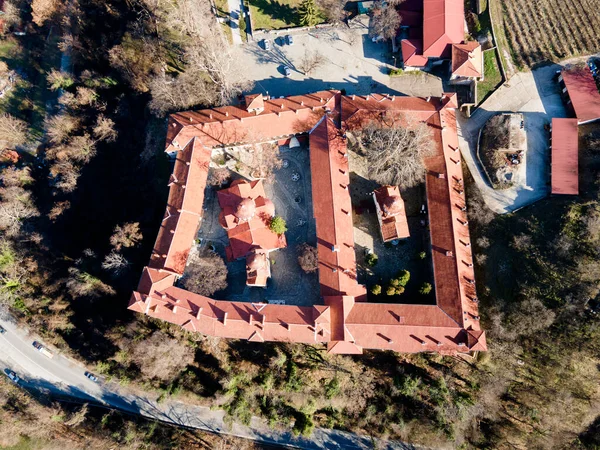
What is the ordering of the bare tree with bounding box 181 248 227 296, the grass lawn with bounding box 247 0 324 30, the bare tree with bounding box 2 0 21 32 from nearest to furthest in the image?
1. the bare tree with bounding box 181 248 227 296
2. the grass lawn with bounding box 247 0 324 30
3. the bare tree with bounding box 2 0 21 32

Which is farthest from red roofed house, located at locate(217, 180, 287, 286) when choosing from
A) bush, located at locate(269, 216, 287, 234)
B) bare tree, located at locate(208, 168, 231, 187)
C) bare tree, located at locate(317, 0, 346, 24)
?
bare tree, located at locate(317, 0, 346, 24)

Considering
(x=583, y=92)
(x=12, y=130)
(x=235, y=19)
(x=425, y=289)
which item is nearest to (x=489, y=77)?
(x=583, y=92)

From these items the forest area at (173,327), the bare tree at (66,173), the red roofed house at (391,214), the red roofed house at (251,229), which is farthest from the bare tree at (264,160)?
the bare tree at (66,173)

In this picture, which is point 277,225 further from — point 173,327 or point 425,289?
point 425,289

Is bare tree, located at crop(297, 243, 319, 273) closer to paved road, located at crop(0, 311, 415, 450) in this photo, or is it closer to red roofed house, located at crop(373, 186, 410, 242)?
red roofed house, located at crop(373, 186, 410, 242)

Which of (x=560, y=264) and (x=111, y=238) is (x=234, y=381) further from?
(x=560, y=264)
